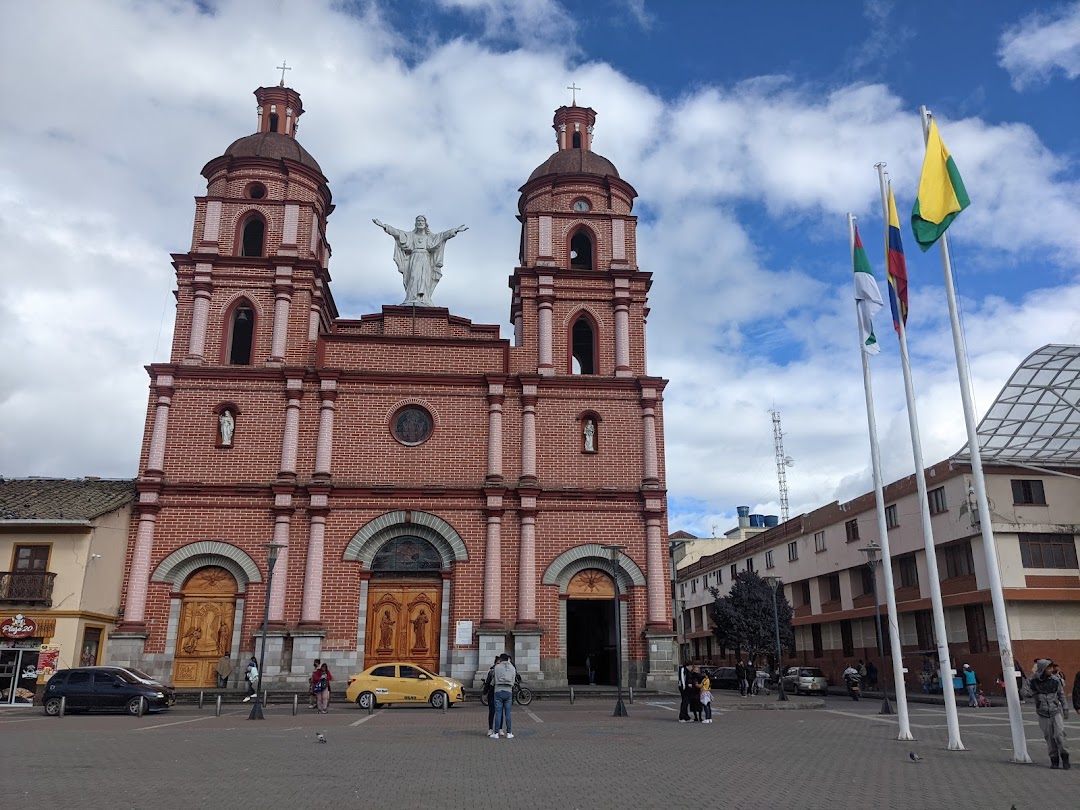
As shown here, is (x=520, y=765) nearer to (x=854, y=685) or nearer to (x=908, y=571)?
(x=854, y=685)

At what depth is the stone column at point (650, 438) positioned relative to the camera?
3161cm

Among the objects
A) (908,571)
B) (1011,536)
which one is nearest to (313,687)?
(1011,536)

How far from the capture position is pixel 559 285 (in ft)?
112

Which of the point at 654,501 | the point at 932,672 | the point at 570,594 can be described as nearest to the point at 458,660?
the point at 570,594

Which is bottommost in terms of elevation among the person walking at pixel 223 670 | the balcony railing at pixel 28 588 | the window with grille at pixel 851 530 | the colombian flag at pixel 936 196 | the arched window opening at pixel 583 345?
the person walking at pixel 223 670

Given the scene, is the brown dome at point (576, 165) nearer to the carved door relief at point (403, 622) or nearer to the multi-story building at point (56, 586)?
the carved door relief at point (403, 622)

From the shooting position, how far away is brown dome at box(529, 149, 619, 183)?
36062 millimetres

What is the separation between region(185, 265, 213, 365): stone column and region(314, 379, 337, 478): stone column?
15.3ft

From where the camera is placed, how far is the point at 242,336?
34406 millimetres

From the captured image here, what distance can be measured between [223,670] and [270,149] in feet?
64.4

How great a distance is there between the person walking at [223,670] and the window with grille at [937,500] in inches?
1097

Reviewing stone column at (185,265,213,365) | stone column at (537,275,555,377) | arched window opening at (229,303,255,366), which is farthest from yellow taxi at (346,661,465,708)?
arched window opening at (229,303,255,366)

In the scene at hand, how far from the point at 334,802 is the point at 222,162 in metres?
29.9

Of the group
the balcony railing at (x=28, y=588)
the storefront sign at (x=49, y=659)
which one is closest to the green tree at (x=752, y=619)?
the storefront sign at (x=49, y=659)
